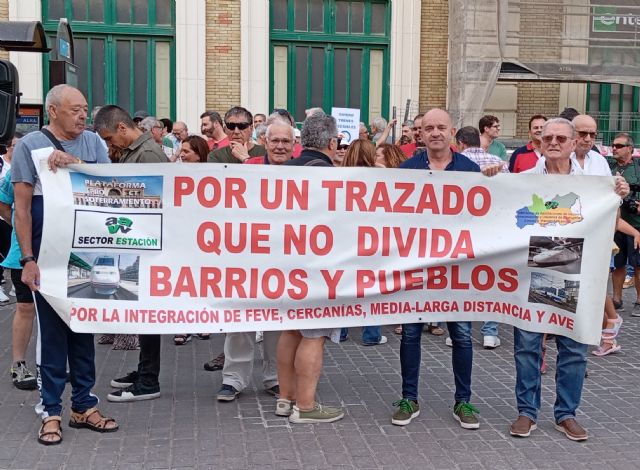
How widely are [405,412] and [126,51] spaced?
13.9m

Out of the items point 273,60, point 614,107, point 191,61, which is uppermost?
point 273,60

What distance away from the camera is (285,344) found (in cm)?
563

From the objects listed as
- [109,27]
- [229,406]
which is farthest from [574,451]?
[109,27]

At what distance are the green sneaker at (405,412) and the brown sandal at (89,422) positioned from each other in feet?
5.98

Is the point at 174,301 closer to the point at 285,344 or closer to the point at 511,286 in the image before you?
the point at 285,344

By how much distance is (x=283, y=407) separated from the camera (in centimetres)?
567

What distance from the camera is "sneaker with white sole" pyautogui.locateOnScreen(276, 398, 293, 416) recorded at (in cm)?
566

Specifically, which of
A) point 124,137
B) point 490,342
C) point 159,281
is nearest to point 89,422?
point 159,281

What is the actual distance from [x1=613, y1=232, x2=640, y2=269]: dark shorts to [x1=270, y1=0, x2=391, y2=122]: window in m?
9.25

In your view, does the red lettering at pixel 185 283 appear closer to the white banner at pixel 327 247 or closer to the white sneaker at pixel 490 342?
the white banner at pixel 327 247

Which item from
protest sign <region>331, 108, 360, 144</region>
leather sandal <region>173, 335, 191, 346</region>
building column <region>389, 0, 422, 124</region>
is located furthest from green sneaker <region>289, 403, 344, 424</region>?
Answer: building column <region>389, 0, 422, 124</region>

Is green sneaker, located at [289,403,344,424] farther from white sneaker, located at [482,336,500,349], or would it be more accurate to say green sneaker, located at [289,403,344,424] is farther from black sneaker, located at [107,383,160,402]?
white sneaker, located at [482,336,500,349]

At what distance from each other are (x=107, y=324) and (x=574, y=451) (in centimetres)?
298

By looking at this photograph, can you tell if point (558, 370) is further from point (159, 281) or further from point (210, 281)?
point (159, 281)
